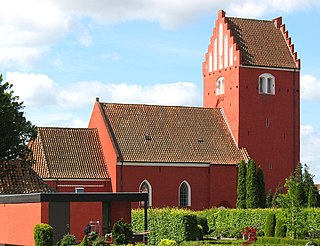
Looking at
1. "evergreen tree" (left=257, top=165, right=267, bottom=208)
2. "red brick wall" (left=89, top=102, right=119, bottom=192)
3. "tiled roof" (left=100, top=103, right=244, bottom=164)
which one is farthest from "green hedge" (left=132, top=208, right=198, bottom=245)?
"evergreen tree" (left=257, top=165, right=267, bottom=208)

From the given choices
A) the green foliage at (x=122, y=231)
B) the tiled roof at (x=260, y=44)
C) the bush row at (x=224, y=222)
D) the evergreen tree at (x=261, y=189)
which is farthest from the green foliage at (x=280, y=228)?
the tiled roof at (x=260, y=44)

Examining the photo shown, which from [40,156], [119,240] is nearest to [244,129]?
[40,156]

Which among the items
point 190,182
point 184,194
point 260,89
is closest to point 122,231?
point 190,182

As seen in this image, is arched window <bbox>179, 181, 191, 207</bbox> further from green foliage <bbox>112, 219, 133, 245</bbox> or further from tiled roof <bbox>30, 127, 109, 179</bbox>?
green foliage <bbox>112, 219, 133, 245</bbox>

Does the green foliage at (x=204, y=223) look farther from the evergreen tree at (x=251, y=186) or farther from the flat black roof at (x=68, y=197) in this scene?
the flat black roof at (x=68, y=197)

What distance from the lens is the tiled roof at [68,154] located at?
59.3m

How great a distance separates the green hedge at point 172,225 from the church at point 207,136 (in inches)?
466

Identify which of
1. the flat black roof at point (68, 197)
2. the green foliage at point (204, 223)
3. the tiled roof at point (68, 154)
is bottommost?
the green foliage at point (204, 223)

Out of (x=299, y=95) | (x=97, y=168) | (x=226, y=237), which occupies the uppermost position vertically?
(x=299, y=95)

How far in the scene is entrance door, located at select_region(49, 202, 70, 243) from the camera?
133ft

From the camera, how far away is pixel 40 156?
59844mm

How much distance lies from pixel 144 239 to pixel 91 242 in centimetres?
808

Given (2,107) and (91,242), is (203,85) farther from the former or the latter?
(91,242)

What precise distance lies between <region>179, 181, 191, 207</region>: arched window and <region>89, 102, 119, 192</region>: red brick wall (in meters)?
5.46
